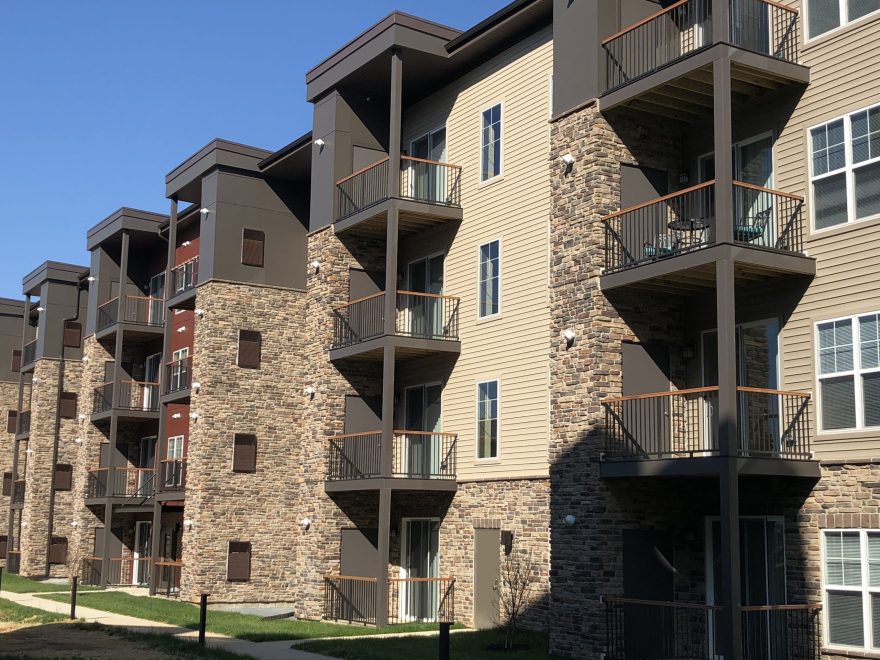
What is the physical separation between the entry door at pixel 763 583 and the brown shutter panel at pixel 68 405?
37.4 metres

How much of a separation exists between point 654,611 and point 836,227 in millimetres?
7678

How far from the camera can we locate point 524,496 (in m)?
24.5

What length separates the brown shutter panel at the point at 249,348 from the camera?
35.1 meters

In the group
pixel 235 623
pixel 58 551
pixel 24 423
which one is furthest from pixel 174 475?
pixel 24 423

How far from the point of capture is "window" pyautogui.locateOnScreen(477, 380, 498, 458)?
25953 millimetres

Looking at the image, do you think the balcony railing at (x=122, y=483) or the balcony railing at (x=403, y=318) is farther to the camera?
the balcony railing at (x=122, y=483)

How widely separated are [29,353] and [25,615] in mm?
28280

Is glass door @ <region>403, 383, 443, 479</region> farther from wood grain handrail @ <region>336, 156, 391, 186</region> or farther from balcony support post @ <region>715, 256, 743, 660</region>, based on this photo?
balcony support post @ <region>715, 256, 743, 660</region>

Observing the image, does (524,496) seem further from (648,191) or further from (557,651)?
(648,191)

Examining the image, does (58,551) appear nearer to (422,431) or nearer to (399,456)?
(399,456)

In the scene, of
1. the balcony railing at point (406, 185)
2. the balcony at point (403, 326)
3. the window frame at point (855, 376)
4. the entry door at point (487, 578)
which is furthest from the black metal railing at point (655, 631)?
the balcony railing at point (406, 185)

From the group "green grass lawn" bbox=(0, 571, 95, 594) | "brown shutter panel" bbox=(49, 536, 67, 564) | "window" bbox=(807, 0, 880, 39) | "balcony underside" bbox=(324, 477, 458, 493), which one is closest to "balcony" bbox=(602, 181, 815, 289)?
"window" bbox=(807, 0, 880, 39)

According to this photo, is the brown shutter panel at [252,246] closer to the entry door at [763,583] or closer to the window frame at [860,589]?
the entry door at [763,583]

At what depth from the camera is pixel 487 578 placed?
25406 millimetres
